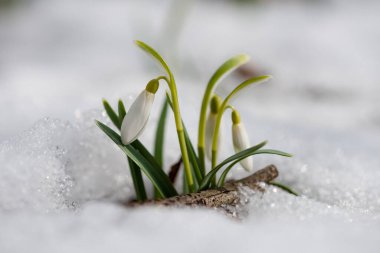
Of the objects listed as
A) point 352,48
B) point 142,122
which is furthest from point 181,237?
point 352,48

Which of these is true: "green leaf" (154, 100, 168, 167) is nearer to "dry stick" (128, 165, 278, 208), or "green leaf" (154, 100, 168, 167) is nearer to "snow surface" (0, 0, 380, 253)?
"snow surface" (0, 0, 380, 253)

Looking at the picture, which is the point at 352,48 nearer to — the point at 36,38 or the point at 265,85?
the point at 265,85

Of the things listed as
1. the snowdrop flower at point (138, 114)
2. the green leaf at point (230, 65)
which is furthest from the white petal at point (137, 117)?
the green leaf at point (230, 65)

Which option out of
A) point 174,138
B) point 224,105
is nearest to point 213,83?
point 224,105

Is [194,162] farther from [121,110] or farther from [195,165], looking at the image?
[121,110]

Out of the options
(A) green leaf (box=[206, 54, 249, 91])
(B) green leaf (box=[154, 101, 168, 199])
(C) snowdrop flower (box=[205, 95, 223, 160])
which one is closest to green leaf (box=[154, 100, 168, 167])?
(B) green leaf (box=[154, 101, 168, 199])

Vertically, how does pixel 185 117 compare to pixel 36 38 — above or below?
below
